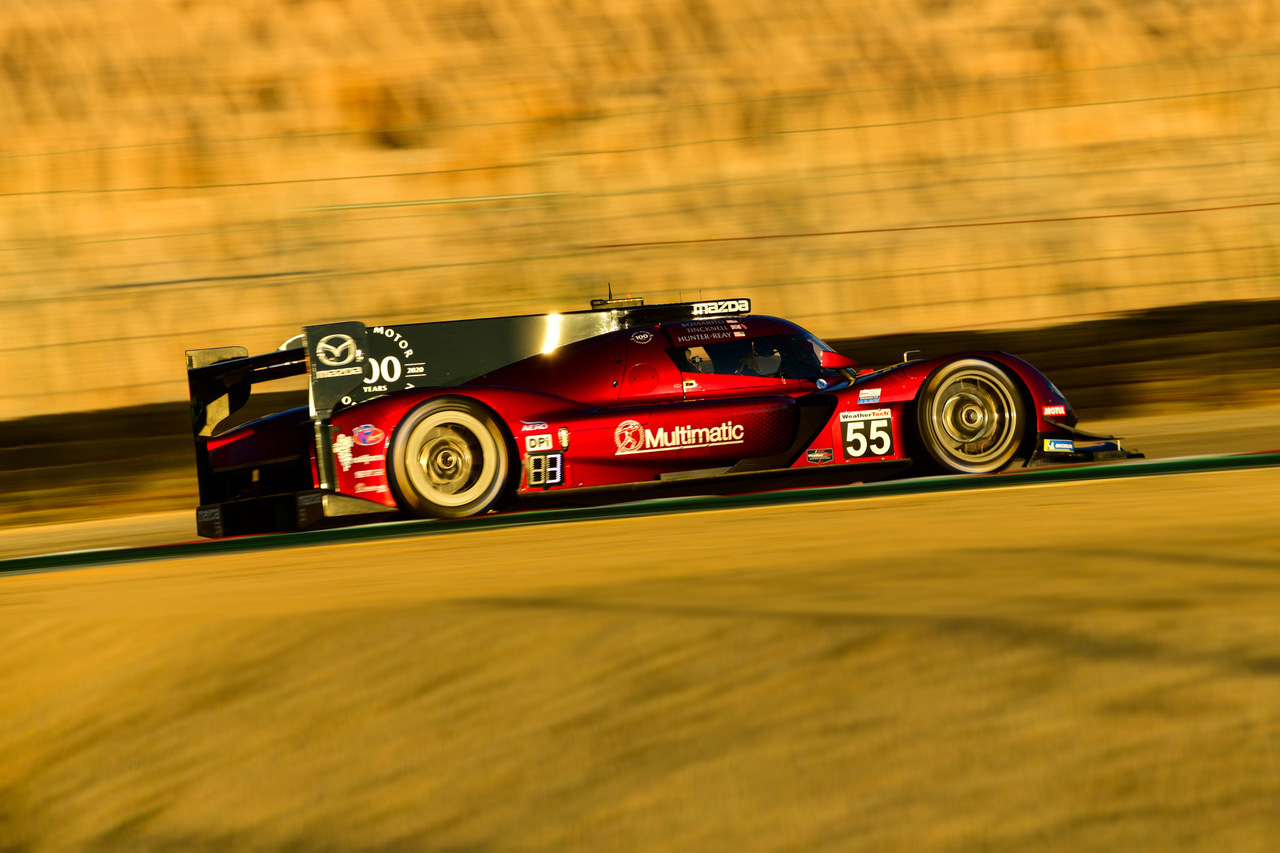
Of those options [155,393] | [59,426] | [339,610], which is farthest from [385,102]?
[339,610]

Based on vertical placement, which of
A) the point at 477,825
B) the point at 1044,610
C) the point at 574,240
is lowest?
the point at 477,825

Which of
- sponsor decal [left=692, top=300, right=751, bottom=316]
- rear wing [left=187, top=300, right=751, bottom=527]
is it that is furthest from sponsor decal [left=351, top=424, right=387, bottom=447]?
sponsor decal [left=692, top=300, right=751, bottom=316]

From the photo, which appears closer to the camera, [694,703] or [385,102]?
[694,703]

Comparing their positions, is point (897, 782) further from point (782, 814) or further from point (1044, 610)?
point (1044, 610)

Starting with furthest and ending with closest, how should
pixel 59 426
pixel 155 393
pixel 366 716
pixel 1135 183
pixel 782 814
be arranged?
1. pixel 1135 183
2. pixel 155 393
3. pixel 59 426
4. pixel 366 716
5. pixel 782 814

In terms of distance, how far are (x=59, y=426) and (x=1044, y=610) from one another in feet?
30.8

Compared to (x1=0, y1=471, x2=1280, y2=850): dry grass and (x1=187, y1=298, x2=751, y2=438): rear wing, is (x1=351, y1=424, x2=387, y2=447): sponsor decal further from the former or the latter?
(x1=0, y1=471, x2=1280, y2=850): dry grass

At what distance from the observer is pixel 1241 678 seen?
2.66 meters

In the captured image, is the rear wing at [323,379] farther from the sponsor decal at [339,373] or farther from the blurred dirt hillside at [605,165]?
the blurred dirt hillside at [605,165]

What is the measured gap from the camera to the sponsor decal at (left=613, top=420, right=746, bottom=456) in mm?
7145

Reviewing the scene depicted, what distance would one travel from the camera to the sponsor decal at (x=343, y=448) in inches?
274

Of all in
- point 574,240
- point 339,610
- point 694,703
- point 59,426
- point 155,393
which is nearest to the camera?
point 694,703

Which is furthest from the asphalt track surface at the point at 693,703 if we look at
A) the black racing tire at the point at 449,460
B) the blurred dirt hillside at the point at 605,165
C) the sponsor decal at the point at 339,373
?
the blurred dirt hillside at the point at 605,165

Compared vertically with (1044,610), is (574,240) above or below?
above
